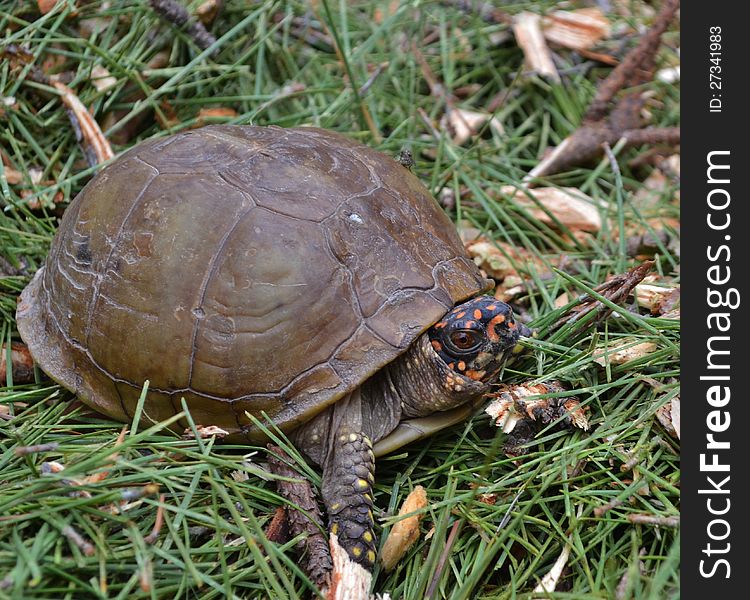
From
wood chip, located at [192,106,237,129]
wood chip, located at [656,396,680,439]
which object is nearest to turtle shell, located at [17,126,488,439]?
wood chip, located at [656,396,680,439]

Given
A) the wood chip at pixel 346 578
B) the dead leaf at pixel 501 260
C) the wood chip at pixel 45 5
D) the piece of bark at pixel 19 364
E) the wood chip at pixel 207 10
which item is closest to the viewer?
the wood chip at pixel 346 578

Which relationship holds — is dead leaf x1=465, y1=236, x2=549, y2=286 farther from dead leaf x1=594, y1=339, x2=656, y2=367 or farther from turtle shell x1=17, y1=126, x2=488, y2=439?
dead leaf x1=594, y1=339, x2=656, y2=367

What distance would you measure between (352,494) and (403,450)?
333mm

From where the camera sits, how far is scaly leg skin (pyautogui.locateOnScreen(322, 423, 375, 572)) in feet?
6.16

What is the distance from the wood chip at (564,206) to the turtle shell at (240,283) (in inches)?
36.9

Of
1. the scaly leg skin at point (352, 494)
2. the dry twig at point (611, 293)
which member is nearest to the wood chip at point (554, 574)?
the scaly leg skin at point (352, 494)

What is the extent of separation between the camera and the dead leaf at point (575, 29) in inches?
148

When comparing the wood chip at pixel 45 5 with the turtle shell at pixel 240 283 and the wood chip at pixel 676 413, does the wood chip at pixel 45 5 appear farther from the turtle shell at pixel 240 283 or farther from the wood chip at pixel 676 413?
the wood chip at pixel 676 413

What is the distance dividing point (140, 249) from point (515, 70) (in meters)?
2.46

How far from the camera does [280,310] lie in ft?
6.43

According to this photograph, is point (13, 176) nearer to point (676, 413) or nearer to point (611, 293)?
point (611, 293)

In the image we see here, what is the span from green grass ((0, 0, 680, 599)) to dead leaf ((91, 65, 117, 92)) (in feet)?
0.10

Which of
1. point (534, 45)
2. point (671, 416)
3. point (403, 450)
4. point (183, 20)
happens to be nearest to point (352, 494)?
point (403, 450)
